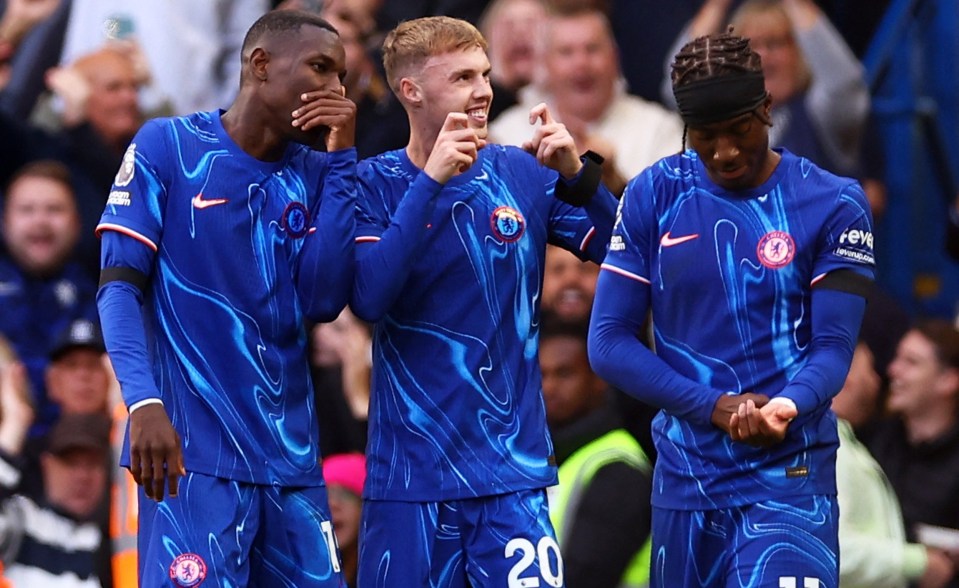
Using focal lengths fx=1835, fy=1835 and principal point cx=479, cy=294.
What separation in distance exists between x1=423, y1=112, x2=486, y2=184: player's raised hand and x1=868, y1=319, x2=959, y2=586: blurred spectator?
10.4ft

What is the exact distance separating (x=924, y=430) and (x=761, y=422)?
2979 mm

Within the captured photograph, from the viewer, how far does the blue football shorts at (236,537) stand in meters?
4.87

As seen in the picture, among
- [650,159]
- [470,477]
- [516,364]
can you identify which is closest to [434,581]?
[470,477]

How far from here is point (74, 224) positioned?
865 cm

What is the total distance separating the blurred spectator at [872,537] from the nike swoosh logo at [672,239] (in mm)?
2024

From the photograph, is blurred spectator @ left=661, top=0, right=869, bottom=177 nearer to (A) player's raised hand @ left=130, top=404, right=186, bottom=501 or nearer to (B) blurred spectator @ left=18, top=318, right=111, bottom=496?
(B) blurred spectator @ left=18, top=318, right=111, bottom=496

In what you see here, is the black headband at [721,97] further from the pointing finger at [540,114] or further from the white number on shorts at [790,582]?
the white number on shorts at [790,582]

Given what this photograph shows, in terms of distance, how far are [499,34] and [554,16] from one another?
28 cm

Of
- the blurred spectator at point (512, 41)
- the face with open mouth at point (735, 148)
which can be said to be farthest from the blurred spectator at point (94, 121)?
the face with open mouth at point (735, 148)

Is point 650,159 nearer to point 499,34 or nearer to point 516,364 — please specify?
point 499,34

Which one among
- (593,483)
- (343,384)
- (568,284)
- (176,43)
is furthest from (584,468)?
(176,43)

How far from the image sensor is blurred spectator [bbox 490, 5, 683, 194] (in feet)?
27.8

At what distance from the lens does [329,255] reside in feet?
16.5

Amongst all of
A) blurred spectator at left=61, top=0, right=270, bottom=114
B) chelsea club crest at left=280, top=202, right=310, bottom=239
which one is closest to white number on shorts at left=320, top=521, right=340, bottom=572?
chelsea club crest at left=280, top=202, right=310, bottom=239
